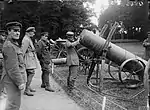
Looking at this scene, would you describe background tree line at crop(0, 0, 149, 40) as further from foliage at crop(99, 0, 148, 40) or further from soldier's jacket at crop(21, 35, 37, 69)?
soldier's jacket at crop(21, 35, 37, 69)

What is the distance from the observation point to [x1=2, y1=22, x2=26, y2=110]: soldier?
3.92 m

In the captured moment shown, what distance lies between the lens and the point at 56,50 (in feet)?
54.7

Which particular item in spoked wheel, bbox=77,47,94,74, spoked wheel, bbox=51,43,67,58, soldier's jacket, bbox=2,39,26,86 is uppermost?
soldier's jacket, bbox=2,39,26,86

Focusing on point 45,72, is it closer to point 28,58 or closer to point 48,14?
point 28,58

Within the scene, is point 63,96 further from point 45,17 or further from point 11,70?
point 45,17

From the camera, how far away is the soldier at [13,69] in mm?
3920

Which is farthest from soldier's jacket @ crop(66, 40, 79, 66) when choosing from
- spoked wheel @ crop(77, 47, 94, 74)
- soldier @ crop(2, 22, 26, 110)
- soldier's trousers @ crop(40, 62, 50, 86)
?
spoked wheel @ crop(77, 47, 94, 74)

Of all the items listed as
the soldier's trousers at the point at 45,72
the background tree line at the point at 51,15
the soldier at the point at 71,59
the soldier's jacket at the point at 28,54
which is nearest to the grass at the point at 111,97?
→ the soldier at the point at 71,59

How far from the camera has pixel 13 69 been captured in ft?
12.8

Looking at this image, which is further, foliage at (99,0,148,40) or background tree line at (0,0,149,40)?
foliage at (99,0,148,40)

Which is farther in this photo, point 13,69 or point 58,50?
point 58,50

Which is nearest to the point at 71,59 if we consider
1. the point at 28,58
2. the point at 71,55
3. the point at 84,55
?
the point at 71,55

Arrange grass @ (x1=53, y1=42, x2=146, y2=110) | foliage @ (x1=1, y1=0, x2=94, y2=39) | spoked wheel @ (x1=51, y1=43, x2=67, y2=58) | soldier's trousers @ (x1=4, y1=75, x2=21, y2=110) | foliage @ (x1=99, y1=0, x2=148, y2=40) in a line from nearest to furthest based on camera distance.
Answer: soldier's trousers @ (x1=4, y1=75, x2=21, y2=110)
grass @ (x1=53, y1=42, x2=146, y2=110)
spoked wheel @ (x1=51, y1=43, x2=67, y2=58)
foliage @ (x1=1, y1=0, x2=94, y2=39)
foliage @ (x1=99, y1=0, x2=148, y2=40)

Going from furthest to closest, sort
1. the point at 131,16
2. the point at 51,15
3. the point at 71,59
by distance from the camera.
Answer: the point at 131,16 < the point at 51,15 < the point at 71,59
